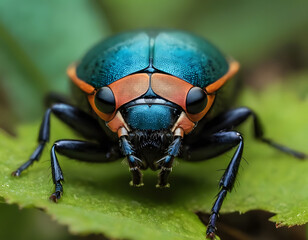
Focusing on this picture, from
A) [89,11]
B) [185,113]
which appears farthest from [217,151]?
[89,11]

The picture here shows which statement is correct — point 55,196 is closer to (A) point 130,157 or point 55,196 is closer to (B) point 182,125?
(A) point 130,157

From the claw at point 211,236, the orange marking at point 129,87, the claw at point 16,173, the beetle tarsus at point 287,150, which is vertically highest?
the orange marking at point 129,87

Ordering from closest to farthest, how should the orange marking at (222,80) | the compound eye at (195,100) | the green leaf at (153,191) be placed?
the green leaf at (153,191)
the compound eye at (195,100)
the orange marking at (222,80)

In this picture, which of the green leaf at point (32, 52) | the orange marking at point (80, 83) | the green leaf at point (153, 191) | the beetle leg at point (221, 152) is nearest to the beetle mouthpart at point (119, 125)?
the green leaf at point (153, 191)

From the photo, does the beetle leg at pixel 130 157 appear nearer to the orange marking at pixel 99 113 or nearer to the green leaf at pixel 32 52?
the orange marking at pixel 99 113

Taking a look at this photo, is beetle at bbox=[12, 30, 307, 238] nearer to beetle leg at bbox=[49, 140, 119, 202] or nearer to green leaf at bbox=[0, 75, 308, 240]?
beetle leg at bbox=[49, 140, 119, 202]

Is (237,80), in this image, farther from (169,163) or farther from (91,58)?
(169,163)

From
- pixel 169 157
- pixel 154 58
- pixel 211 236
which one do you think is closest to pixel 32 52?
pixel 154 58
